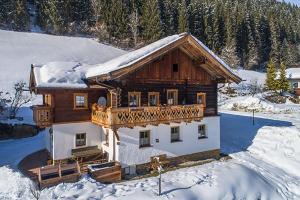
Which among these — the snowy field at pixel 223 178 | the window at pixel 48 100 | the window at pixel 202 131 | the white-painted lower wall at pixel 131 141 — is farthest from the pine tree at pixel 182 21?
the window at pixel 48 100

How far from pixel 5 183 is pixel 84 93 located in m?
7.15

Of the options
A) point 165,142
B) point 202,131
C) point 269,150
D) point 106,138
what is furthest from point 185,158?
point 269,150

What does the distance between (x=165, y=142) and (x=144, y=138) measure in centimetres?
160

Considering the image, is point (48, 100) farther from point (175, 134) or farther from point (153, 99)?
point (175, 134)

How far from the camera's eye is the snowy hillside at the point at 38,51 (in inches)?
1888

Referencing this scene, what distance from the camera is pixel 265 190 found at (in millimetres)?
17156

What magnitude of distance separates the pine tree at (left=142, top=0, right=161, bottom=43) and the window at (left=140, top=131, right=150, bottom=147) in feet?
179

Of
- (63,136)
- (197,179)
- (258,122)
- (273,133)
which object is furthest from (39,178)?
(258,122)

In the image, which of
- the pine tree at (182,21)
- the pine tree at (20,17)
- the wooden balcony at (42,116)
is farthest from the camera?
the pine tree at (182,21)

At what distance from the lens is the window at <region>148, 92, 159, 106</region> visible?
66.8 ft

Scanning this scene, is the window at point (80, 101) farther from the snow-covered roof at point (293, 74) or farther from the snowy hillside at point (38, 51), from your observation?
the snow-covered roof at point (293, 74)

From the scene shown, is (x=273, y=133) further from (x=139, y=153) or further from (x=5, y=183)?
(x=5, y=183)

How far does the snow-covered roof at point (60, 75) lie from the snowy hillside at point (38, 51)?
995 inches

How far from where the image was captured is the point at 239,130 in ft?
95.1
